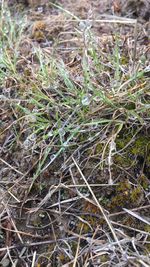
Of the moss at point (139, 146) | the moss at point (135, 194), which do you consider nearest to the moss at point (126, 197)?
the moss at point (135, 194)

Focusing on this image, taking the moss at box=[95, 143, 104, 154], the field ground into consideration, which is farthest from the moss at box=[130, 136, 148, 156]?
the moss at box=[95, 143, 104, 154]

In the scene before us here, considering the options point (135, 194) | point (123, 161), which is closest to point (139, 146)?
point (123, 161)

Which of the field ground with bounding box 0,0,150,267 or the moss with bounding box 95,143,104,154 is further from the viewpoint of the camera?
the moss with bounding box 95,143,104,154

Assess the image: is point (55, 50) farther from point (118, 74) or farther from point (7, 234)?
point (7, 234)

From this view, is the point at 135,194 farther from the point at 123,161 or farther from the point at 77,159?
the point at 77,159

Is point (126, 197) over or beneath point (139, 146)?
beneath

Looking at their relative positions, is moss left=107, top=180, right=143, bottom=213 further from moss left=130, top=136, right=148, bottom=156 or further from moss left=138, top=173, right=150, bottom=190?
moss left=130, top=136, right=148, bottom=156

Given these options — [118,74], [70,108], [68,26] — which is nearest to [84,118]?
[70,108]

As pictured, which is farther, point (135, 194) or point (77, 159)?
point (77, 159)
